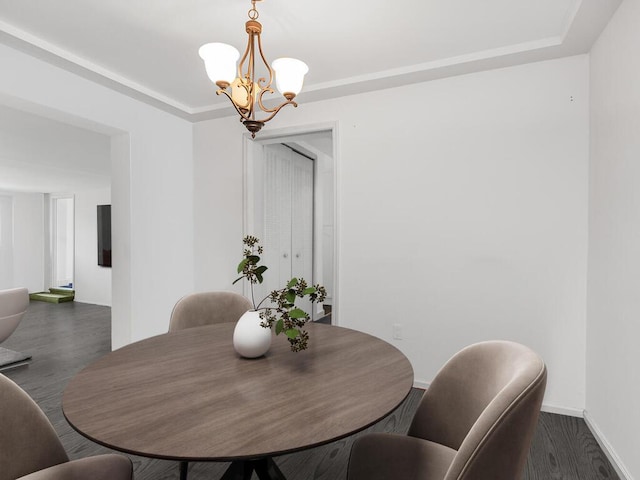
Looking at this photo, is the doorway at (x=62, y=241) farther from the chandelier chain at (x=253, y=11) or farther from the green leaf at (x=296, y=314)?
the green leaf at (x=296, y=314)

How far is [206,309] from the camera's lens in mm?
2215

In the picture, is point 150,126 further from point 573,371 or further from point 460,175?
point 573,371

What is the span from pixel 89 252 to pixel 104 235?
2.35ft

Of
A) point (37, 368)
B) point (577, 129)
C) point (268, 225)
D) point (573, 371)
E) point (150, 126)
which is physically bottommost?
point (37, 368)

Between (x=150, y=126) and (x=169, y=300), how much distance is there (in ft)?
5.53

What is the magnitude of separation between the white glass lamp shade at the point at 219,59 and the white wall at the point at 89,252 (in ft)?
22.6

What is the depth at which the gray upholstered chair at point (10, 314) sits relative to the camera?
3.37 metres

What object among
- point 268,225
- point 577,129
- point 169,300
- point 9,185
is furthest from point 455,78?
point 9,185

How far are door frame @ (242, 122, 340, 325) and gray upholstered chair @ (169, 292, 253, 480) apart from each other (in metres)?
1.01

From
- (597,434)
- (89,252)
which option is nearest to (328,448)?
(597,434)

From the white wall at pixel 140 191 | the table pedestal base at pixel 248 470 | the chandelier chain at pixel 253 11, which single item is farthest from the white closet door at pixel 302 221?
the table pedestal base at pixel 248 470

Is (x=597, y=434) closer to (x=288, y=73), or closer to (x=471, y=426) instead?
(x=471, y=426)

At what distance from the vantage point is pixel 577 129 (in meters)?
2.40

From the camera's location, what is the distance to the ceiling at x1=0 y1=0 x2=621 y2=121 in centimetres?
199
